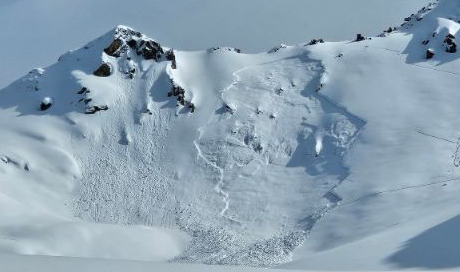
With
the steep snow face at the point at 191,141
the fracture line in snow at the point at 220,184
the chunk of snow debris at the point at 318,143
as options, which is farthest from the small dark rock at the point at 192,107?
the chunk of snow debris at the point at 318,143

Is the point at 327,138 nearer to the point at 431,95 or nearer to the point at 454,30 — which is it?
the point at 431,95

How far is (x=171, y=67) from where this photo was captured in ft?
230

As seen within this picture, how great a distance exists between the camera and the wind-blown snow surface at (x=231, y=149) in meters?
46.8

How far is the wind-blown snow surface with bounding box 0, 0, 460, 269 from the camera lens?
1844 inches

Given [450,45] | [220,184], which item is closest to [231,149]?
[220,184]

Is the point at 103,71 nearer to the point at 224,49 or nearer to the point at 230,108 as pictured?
the point at 224,49

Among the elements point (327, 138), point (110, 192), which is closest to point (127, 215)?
point (110, 192)

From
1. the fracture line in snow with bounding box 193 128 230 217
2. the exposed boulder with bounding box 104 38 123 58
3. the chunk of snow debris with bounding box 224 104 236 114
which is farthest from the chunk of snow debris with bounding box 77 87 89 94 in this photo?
the chunk of snow debris with bounding box 224 104 236 114

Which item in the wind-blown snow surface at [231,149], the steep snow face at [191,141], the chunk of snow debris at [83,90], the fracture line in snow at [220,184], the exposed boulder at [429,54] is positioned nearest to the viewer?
the wind-blown snow surface at [231,149]

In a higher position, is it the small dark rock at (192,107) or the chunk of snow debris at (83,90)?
the chunk of snow debris at (83,90)

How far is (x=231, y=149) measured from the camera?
5984 cm

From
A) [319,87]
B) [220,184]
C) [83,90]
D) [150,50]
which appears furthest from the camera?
[150,50]

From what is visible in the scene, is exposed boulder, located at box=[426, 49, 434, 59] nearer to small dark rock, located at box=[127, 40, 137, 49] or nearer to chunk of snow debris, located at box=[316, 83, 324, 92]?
chunk of snow debris, located at box=[316, 83, 324, 92]

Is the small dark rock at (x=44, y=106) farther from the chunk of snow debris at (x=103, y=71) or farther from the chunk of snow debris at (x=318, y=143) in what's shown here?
the chunk of snow debris at (x=318, y=143)
